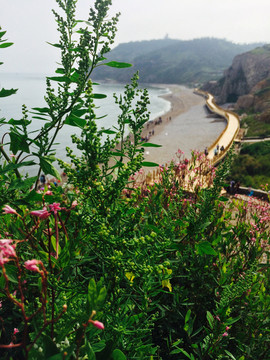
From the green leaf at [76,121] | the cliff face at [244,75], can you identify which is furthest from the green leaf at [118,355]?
the cliff face at [244,75]

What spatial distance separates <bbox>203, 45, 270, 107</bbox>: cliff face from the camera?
277ft

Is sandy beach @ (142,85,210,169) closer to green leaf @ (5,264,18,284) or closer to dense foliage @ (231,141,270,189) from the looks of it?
dense foliage @ (231,141,270,189)

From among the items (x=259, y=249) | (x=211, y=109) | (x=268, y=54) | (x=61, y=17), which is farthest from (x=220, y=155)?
(x=268, y=54)

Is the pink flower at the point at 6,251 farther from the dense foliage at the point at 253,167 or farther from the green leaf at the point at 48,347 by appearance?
the dense foliage at the point at 253,167

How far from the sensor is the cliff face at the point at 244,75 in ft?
277

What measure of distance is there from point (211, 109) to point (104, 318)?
2791 inches

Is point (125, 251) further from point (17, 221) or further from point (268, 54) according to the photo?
point (268, 54)

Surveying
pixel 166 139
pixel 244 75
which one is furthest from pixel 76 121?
pixel 244 75

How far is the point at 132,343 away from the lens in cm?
168

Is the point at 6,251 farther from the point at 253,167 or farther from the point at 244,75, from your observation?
the point at 244,75

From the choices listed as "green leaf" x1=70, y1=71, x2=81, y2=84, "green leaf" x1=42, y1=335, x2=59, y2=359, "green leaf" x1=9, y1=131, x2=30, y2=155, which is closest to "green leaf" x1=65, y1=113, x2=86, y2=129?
"green leaf" x1=70, y1=71, x2=81, y2=84

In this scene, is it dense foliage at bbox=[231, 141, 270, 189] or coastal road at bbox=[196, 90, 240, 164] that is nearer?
dense foliage at bbox=[231, 141, 270, 189]

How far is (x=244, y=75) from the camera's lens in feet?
296

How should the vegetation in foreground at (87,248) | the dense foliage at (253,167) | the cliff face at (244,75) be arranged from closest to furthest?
the vegetation in foreground at (87,248) < the dense foliage at (253,167) < the cliff face at (244,75)
